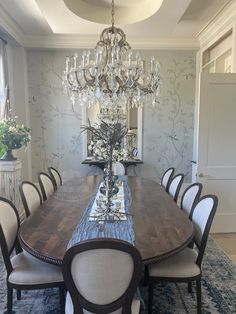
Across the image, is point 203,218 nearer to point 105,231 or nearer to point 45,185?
point 105,231

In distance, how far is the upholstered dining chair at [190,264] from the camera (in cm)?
185

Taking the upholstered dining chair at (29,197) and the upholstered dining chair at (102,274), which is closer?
the upholstered dining chair at (102,274)

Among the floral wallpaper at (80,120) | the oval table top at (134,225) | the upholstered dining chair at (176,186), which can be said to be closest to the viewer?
the oval table top at (134,225)

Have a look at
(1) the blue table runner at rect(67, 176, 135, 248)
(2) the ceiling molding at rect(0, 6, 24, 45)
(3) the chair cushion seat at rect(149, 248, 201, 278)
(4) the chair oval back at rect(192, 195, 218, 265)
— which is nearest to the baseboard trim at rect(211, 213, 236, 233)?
(4) the chair oval back at rect(192, 195, 218, 265)

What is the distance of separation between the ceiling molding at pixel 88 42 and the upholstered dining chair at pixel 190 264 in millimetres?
3525

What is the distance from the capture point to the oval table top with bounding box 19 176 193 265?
5.20 ft

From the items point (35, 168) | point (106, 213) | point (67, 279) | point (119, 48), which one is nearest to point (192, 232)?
point (106, 213)

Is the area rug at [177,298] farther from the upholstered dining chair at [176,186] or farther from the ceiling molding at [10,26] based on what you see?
the ceiling molding at [10,26]

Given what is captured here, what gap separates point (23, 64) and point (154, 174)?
10.6ft

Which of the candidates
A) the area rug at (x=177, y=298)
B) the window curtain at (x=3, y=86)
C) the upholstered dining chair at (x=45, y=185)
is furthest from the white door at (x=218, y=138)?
the window curtain at (x=3, y=86)

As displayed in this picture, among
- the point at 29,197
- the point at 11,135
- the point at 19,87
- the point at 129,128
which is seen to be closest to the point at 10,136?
the point at 11,135

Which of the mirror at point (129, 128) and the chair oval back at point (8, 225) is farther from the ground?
the mirror at point (129, 128)

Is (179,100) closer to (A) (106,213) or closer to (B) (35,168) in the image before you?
(B) (35,168)

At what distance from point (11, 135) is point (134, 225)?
218 centimetres
